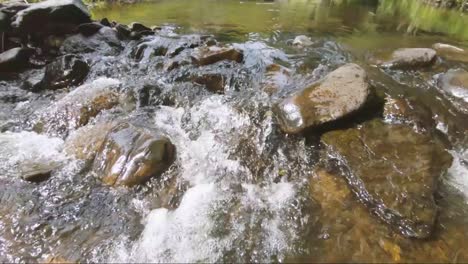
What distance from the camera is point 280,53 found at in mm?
7680

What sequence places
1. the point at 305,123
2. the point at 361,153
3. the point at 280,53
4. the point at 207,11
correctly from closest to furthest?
the point at 361,153
the point at 305,123
the point at 280,53
the point at 207,11

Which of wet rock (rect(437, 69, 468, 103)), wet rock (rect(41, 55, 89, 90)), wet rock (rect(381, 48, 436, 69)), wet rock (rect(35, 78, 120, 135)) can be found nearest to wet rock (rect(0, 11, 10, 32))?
wet rock (rect(41, 55, 89, 90))

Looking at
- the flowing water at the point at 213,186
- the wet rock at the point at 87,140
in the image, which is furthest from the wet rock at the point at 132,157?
the wet rock at the point at 87,140

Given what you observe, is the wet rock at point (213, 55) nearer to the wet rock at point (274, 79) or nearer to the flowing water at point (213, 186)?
the flowing water at point (213, 186)

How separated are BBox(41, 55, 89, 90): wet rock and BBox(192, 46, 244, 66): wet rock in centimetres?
208

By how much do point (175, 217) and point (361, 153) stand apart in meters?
2.26

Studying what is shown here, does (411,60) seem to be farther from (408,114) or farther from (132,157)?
(132,157)

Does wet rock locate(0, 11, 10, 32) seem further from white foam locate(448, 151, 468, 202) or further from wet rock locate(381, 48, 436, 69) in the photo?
white foam locate(448, 151, 468, 202)

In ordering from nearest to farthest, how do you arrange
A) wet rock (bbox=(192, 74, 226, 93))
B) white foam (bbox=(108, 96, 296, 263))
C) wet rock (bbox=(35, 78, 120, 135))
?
white foam (bbox=(108, 96, 296, 263)) < wet rock (bbox=(35, 78, 120, 135)) < wet rock (bbox=(192, 74, 226, 93))

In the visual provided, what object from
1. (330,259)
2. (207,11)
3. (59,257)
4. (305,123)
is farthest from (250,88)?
(207,11)

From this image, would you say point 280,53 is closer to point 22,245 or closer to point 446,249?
point 446,249

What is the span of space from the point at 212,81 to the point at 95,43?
362cm

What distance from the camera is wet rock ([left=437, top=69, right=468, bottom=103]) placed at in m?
5.47

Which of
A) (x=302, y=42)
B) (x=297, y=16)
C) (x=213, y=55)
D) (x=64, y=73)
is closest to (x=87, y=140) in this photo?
(x=64, y=73)
